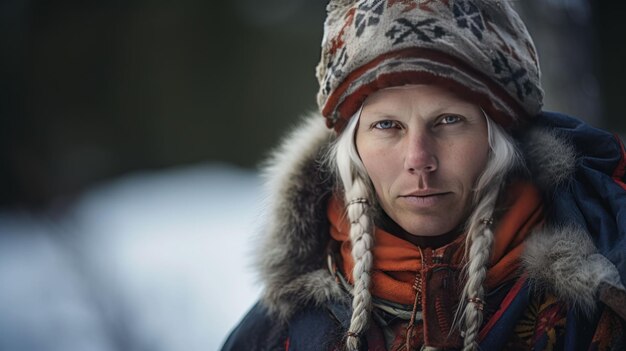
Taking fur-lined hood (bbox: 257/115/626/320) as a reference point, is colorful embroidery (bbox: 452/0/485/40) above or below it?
above

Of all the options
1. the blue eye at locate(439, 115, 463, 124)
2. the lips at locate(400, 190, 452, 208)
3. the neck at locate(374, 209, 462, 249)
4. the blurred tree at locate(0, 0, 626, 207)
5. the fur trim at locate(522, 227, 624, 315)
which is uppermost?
the blurred tree at locate(0, 0, 626, 207)

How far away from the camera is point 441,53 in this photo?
170cm

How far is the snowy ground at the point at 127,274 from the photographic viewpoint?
177 inches

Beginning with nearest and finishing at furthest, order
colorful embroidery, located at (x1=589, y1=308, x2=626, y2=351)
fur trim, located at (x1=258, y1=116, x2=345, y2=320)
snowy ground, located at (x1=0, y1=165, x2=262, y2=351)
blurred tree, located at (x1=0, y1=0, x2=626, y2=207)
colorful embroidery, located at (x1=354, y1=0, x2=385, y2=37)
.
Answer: colorful embroidery, located at (x1=589, y1=308, x2=626, y2=351)
colorful embroidery, located at (x1=354, y1=0, x2=385, y2=37)
fur trim, located at (x1=258, y1=116, x2=345, y2=320)
snowy ground, located at (x1=0, y1=165, x2=262, y2=351)
blurred tree, located at (x1=0, y1=0, x2=626, y2=207)

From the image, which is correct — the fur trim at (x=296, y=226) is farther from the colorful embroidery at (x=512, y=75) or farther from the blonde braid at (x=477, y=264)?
the colorful embroidery at (x=512, y=75)

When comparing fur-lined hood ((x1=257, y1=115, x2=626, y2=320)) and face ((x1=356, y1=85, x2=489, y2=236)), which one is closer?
fur-lined hood ((x1=257, y1=115, x2=626, y2=320))

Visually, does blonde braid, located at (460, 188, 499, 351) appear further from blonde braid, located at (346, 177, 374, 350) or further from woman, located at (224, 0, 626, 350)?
blonde braid, located at (346, 177, 374, 350)

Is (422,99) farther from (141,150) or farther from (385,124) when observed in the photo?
(141,150)

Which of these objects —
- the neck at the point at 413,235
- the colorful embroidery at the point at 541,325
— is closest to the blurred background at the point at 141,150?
the neck at the point at 413,235

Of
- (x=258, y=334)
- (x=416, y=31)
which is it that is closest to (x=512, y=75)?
(x=416, y=31)

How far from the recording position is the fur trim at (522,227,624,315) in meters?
1.56

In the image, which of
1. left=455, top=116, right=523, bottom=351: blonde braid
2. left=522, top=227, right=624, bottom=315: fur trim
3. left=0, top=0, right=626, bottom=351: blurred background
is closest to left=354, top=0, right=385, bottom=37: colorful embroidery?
left=455, top=116, right=523, bottom=351: blonde braid

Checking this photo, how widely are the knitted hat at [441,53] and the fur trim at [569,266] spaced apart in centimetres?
36

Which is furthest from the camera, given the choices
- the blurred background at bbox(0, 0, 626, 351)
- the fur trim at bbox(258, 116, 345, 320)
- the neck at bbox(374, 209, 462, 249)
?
the blurred background at bbox(0, 0, 626, 351)
